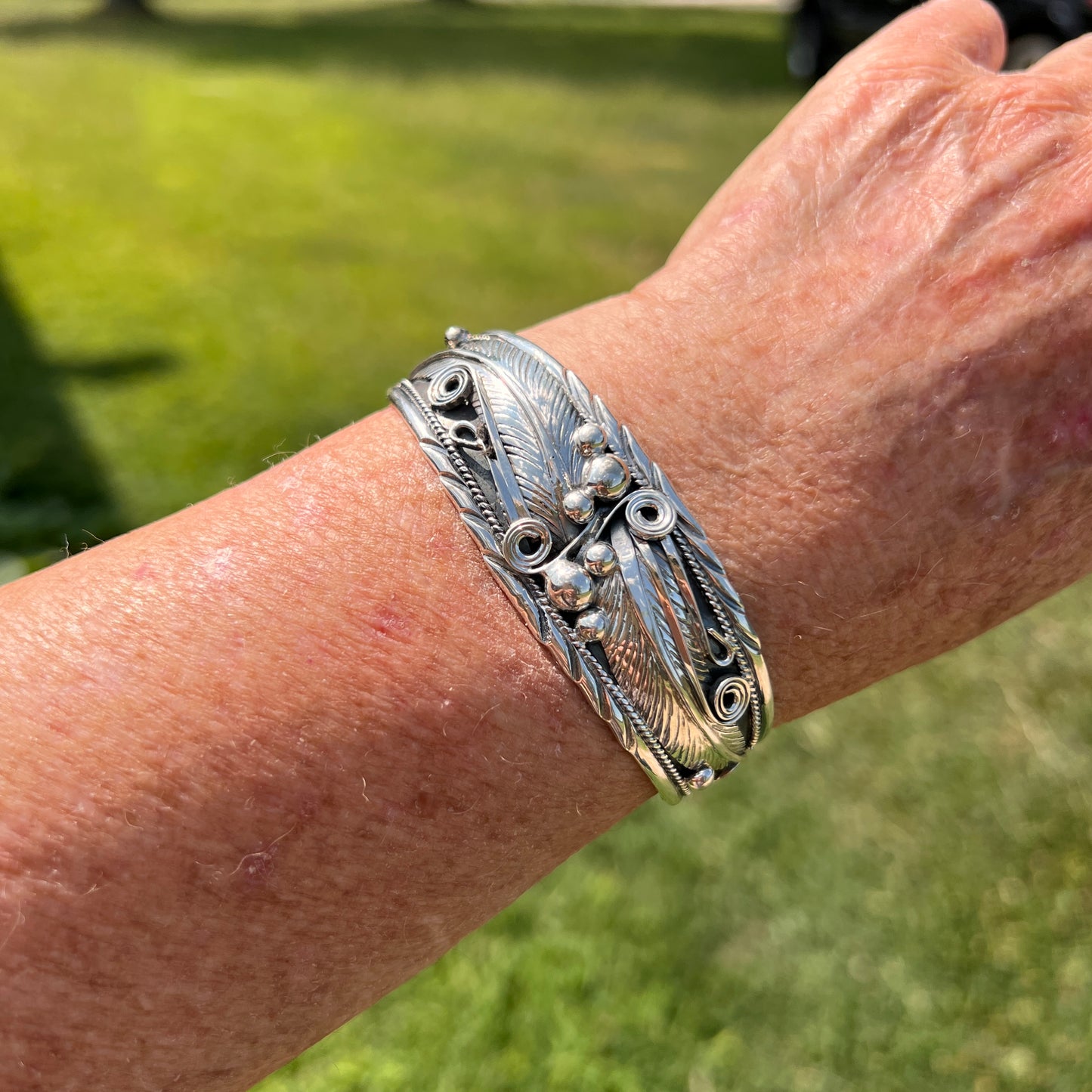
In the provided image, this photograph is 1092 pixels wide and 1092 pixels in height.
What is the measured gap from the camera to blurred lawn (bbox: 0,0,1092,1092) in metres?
2.65

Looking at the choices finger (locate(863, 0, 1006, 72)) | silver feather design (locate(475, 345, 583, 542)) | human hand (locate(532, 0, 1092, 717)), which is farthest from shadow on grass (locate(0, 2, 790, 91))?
silver feather design (locate(475, 345, 583, 542))

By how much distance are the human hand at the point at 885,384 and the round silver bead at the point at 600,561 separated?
17 cm

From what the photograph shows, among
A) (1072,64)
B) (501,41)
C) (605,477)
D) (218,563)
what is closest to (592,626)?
(605,477)

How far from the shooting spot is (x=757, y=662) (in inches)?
48.1

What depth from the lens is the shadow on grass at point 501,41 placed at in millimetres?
11766

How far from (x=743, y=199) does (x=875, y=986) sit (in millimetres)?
2291

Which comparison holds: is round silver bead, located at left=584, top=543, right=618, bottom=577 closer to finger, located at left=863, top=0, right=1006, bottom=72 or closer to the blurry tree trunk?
finger, located at left=863, top=0, right=1006, bottom=72

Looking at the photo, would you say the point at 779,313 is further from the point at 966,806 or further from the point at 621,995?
the point at 966,806

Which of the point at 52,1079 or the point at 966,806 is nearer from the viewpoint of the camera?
the point at 52,1079

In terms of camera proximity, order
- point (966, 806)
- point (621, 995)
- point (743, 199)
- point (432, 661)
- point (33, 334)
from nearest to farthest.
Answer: point (432, 661) < point (743, 199) < point (621, 995) < point (966, 806) < point (33, 334)

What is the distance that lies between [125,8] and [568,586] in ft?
54.7

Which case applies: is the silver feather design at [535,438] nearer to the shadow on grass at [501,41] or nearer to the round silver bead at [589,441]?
the round silver bead at [589,441]

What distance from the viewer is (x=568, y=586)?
1.17 metres

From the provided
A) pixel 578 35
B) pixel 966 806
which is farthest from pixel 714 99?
pixel 966 806
